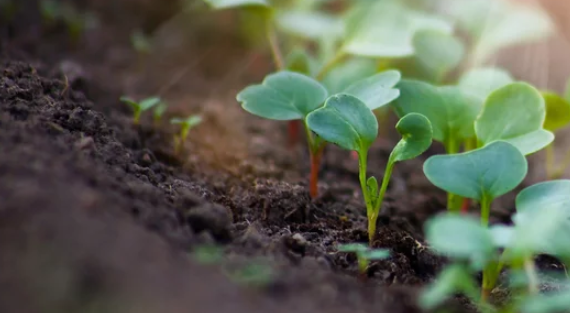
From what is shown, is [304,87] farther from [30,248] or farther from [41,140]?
[30,248]

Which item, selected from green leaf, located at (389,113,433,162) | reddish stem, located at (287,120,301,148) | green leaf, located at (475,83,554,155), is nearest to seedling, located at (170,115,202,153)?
reddish stem, located at (287,120,301,148)

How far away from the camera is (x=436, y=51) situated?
1552mm

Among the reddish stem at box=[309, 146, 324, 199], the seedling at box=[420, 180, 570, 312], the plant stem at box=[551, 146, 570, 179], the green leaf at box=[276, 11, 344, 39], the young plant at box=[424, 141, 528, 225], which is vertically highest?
the green leaf at box=[276, 11, 344, 39]

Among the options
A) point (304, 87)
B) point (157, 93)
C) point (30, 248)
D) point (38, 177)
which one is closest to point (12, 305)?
point (30, 248)

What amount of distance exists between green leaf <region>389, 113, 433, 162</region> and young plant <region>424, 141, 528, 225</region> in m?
0.08

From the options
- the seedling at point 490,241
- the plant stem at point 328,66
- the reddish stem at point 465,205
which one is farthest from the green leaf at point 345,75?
the seedling at point 490,241

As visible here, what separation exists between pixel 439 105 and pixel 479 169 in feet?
0.92

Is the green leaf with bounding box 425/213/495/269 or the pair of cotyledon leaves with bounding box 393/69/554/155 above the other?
the pair of cotyledon leaves with bounding box 393/69/554/155

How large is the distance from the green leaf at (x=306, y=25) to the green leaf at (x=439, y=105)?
1.81 feet

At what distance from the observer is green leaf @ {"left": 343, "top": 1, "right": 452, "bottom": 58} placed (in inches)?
53.3

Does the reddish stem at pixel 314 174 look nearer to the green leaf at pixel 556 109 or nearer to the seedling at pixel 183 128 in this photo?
the seedling at pixel 183 128

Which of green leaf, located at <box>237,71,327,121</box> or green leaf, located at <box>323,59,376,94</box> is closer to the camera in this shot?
green leaf, located at <box>237,71,327,121</box>

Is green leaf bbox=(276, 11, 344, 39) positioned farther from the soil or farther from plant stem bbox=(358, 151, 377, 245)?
plant stem bbox=(358, 151, 377, 245)

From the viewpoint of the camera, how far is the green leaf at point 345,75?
4.19 ft
